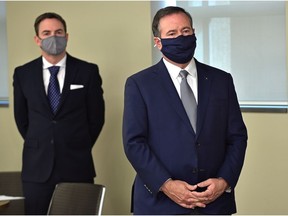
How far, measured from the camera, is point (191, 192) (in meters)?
3.15

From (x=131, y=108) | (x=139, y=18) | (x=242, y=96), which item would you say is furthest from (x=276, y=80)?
(x=131, y=108)

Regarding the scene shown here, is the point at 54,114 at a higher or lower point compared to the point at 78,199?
higher

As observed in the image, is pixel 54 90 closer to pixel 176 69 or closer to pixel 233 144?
pixel 176 69

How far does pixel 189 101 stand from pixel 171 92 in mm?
101

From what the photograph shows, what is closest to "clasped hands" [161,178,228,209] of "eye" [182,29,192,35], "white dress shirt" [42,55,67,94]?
"eye" [182,29,192,35]

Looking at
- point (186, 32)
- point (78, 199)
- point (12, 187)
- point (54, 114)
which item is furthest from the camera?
point (12, 187)

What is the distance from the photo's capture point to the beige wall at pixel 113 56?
4.96 meters

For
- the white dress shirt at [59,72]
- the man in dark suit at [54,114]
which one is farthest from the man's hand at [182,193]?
the white dress shirt at [59,72]

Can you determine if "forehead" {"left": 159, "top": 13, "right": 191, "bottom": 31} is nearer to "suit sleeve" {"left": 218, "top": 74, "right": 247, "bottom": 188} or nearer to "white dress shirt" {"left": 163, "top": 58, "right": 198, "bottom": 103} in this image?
"white dress shirt" {"left": 163, "top": 58, "right": 198, "bottom": 103}

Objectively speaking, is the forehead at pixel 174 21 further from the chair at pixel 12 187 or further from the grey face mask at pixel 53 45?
the chair at pixel 12 187

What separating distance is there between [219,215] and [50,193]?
1836 millimetres

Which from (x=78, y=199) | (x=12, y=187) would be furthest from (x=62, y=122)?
(x=78, y=199)

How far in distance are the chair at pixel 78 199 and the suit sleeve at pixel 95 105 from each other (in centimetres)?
97

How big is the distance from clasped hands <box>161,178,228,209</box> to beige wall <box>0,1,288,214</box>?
176 centimetres
